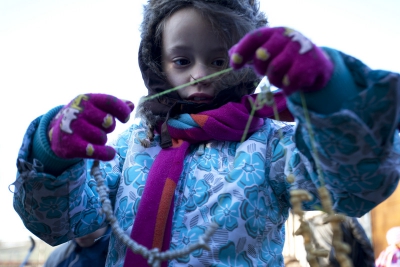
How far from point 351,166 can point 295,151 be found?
17 centimetres

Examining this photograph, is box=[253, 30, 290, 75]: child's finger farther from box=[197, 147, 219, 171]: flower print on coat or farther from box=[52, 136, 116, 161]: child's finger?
box=[197, 147, 219, 171]: flower print on coat

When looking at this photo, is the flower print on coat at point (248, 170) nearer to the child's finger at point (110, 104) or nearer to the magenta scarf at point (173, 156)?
the magenta scarf at point (173, 156)

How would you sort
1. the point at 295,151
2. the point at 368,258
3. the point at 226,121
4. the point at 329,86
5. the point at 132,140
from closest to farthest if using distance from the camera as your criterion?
the point at 329,86
the point at 295,151
the point at 226,121
the point at 132,140
the point at 368,258

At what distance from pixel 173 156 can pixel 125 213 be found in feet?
0.54

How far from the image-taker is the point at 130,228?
98 cm

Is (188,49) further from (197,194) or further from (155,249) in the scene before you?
(155,249)

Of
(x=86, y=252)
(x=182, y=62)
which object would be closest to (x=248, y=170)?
(x=182, y=62)

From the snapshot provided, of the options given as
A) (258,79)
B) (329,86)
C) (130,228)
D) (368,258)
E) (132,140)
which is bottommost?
(368,258)

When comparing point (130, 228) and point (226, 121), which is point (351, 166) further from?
point (130, 228)

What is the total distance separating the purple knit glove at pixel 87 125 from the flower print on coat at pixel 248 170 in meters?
0.29

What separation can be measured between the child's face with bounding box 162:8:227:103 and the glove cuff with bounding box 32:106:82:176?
0.35 m

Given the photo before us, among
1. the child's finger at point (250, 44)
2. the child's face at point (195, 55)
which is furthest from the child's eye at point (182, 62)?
the child's finger at point (250, 44)

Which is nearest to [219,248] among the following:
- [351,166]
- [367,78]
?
[351,166]

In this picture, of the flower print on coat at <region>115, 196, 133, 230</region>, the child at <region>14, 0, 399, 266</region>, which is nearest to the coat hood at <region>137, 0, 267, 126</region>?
the child at <region>14, 0, 399, 266</region>
